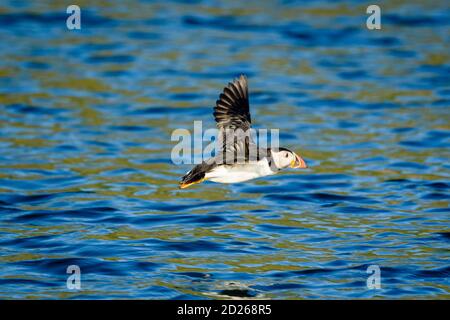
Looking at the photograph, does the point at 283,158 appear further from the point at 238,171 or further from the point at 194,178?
the point at 194,178

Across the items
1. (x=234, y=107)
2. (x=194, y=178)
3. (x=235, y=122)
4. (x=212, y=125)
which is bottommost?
(x=194, y=178)

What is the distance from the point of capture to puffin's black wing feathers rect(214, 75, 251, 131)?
8.15 m

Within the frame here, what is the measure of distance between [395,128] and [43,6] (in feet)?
25.0

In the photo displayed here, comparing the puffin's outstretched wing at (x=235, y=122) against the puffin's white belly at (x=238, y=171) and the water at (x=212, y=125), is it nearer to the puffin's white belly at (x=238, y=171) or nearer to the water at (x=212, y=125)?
the puffin's white belly at (x=238, y=171)

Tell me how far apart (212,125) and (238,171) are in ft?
16.2

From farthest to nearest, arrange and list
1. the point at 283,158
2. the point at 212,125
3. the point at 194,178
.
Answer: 1. the point at 212,125
2. the point at 283,158
3. the point at 194,178

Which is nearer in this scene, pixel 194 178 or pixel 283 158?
pixel 194 178

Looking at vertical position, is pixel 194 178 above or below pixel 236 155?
below

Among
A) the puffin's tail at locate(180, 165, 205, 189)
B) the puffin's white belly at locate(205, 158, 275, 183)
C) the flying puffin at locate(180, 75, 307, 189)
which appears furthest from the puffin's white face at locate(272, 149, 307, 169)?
the puffin's tail at locate(180, 165, 205, 189)

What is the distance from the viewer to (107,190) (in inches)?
408

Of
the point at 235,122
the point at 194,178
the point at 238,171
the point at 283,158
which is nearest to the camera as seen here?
the point at 194,178

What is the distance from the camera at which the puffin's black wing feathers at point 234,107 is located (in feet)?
26.7

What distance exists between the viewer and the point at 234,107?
817 cm

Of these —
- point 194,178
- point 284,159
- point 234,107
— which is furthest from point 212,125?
point 194,178
